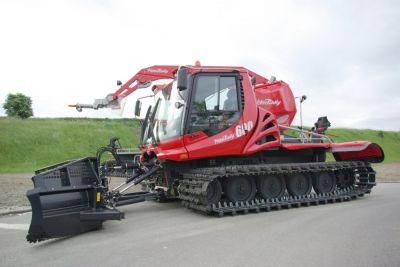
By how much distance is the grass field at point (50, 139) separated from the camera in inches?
1005

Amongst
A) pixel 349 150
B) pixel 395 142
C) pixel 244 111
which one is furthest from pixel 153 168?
pixel 395 142

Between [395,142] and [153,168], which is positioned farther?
[395,142]

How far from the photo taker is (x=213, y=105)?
794 cm

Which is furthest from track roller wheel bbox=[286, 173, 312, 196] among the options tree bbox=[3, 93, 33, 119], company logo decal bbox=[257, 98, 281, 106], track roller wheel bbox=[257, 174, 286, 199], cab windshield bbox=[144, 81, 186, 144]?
tree bbox=[3, 93, 33, 119]

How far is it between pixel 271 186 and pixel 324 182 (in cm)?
186

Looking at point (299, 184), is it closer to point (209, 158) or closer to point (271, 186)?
point (271, 186)

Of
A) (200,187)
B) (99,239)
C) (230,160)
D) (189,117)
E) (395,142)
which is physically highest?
(395,142)

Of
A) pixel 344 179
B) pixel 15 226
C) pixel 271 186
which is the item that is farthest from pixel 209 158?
pixel 344 179

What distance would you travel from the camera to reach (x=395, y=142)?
158ft

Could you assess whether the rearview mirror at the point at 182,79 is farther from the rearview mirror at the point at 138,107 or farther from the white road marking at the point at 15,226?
the white road marking at the point at 15,226

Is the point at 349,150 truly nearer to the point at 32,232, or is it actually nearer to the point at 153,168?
the point at 153,168

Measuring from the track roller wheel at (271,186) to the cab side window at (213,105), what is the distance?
1.54 m

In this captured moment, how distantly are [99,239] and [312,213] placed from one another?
170 inches

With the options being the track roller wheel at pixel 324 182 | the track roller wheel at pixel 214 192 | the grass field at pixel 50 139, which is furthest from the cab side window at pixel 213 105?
the grass field at pixel 50 139
